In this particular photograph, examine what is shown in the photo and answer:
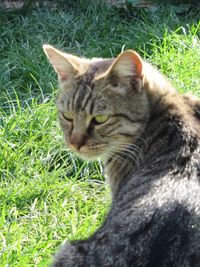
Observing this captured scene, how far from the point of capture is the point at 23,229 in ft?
11.6

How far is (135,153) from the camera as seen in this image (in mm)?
3160

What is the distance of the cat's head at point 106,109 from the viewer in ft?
10.3

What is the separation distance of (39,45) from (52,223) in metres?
2.40

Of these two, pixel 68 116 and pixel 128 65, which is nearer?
pixel 128 65

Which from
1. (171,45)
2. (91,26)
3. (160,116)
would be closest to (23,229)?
(160,116)

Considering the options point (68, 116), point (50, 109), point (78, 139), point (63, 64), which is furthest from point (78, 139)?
point (50, 109)

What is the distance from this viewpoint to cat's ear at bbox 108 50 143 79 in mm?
3018

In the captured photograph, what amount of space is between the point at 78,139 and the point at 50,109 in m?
1.33

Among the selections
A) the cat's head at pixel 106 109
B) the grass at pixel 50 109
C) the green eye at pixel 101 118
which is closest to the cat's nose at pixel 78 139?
the cat's head at pixel 106 109

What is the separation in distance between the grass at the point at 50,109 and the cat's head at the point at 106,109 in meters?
0.56

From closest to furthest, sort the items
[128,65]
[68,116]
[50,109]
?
1. [128,65]
2. [68,116]
3. [50,109]

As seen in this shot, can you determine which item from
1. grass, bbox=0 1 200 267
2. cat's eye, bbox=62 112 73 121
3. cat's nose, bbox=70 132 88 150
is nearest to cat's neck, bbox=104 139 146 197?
cat's nose, bbox=70 132 88 150

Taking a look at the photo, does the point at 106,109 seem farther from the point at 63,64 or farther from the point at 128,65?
the point at 63,64

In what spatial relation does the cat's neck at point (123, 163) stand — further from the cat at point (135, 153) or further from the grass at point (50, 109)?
the grass at point (50, 109)
